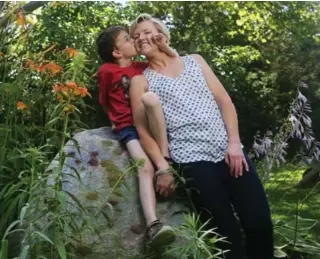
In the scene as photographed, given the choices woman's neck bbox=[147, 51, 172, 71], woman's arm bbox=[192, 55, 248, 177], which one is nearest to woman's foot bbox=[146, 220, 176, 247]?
woman's arm bbox=[192, 55, 248, 177]

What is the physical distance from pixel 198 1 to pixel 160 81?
10.2 metres

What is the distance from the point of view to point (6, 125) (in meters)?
3.30

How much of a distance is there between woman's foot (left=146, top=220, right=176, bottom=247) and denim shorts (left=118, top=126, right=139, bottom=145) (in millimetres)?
555

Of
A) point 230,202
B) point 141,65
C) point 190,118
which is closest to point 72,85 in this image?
point 190,118

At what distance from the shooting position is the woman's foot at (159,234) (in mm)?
2902

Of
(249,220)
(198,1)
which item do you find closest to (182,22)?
(198,1)

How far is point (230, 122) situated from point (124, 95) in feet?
2.09

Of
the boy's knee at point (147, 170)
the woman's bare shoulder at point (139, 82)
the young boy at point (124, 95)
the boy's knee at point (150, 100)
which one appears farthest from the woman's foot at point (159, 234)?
the woman's bare shoulder at point (139, 82)

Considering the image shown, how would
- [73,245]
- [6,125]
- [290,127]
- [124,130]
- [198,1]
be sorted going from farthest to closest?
[198,1], [290,127], [124,130], [6,125], [73,245]

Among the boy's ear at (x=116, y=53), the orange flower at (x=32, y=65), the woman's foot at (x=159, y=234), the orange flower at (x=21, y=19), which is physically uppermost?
the orange flower at (x=21, y=19)

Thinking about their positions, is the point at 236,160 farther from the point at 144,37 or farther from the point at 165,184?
the point at 144,37

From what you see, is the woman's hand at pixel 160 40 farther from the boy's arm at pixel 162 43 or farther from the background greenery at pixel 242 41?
the background greenery at pixel 242 41

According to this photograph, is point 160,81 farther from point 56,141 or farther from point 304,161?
point 304,161

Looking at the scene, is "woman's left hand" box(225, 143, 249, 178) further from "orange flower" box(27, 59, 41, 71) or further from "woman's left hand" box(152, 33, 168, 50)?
"orange flower" box(27, 59, 41, 71)
